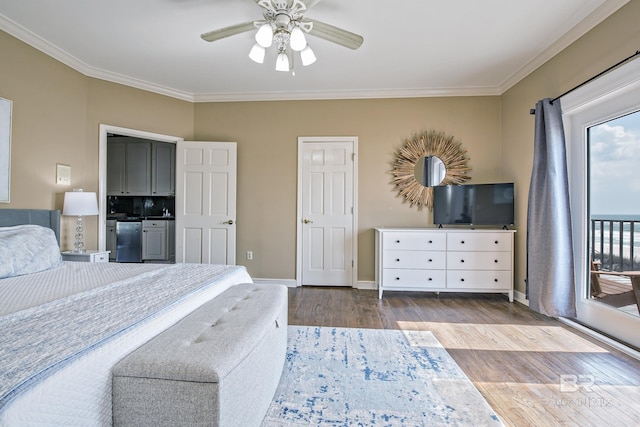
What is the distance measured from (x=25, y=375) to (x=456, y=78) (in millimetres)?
4241

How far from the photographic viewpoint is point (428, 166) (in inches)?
152

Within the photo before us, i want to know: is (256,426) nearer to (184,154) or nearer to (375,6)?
(375,6)

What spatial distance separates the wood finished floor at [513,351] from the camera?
5.06 feet

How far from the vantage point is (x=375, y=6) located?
233 centimetres

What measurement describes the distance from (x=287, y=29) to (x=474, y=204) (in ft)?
9.33

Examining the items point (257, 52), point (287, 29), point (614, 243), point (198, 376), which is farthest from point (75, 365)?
point (614, 243)

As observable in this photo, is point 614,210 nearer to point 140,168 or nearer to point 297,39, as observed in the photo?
point 297,39

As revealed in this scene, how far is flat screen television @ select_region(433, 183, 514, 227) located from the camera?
3.47 metres

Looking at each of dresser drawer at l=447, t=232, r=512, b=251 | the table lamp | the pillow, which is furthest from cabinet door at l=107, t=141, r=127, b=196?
dresser drawer at l=447, t=232, r=512, b=251

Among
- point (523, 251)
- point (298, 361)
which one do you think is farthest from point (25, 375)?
point (523, 251)

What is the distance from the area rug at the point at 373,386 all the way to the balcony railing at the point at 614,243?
5.40 ft

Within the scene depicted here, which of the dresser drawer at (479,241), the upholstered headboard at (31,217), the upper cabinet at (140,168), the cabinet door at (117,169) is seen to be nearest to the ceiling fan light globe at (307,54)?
the dresser drawer at (479,241)

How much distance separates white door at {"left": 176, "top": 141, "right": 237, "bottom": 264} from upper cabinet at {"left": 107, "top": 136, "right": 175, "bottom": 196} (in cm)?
179

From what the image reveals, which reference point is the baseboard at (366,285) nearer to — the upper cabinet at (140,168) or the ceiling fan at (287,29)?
the ceiling fan at (287,29)
